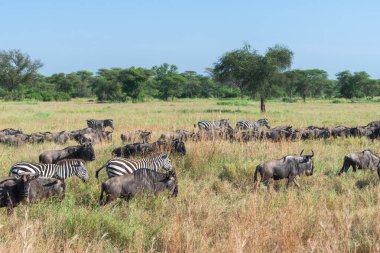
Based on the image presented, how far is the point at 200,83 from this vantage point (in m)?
88.4

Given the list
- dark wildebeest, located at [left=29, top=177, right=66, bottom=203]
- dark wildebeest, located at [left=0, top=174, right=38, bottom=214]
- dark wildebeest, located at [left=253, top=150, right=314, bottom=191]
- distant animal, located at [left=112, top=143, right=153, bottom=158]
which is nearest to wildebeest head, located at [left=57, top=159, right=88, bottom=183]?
dark wildebeest, located at [left=29, top=177, right=66, bottom=203]

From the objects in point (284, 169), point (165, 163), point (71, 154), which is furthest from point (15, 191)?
point (284, 169)

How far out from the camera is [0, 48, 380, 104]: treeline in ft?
124

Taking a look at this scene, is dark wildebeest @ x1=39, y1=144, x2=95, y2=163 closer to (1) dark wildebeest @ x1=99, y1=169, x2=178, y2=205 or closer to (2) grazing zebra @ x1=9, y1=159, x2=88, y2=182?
(2) grazing zebra @ x1=9, y1=159, x2=88, y2=182

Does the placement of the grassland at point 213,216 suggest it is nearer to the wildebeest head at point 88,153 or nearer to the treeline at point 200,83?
the wildebeest head at point 88,153

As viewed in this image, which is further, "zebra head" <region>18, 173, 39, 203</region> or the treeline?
the treeline

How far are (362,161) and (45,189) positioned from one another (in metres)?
6.61

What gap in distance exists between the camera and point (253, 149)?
39.2ft

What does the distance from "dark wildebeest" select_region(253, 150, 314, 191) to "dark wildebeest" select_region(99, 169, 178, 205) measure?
6.50 feet

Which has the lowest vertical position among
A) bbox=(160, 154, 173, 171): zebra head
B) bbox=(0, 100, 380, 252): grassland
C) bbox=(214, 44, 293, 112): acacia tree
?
bbox=(0, 100, 380, 252): grassland

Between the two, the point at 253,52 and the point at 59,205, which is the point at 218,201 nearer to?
the point at 59,205

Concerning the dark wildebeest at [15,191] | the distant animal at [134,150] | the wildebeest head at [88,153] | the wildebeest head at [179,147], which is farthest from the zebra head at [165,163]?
the dark wildebeest at [15,191]

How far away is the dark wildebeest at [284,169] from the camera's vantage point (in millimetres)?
8695

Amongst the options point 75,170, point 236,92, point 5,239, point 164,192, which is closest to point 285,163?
point 164,192
